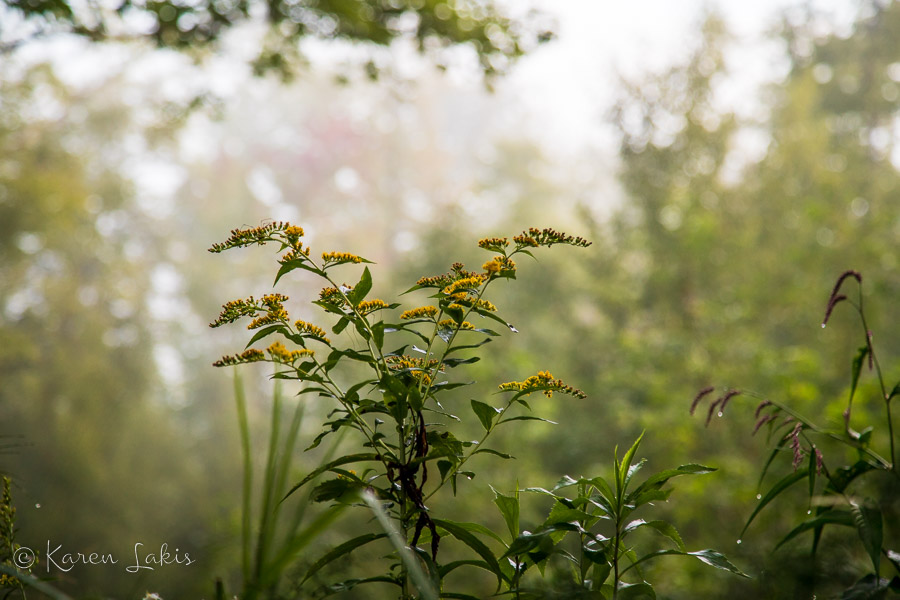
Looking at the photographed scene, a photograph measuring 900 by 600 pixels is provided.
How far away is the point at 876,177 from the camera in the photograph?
8078 mm

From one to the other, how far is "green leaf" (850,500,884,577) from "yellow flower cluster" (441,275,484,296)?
0.56 meters

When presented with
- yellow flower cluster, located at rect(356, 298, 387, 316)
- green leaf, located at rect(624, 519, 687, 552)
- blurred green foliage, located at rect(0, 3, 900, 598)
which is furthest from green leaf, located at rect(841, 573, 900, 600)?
blurred green foliage, located at rect(0, 3, 900, 598)

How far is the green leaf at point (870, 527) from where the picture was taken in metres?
0.77

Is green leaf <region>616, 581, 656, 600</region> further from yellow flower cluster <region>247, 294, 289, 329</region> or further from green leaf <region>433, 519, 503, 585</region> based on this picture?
yellow flower cluster <region>247, 294, 289, 329</region>

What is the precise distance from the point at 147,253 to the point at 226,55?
11256mm

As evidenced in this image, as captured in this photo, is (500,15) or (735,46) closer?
(500,15)

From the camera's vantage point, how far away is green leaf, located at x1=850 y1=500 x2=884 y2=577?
77cm

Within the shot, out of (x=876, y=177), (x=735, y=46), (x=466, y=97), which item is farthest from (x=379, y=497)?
(x=466, y=97)

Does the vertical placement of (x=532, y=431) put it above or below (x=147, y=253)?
below

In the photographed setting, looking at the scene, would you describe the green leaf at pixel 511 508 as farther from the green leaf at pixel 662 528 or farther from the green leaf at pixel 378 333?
the green leaf at pixel 378 333

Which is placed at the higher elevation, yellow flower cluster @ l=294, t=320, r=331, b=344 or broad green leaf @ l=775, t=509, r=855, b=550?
yellow flower cluster @ l=294, t=320, r=331, b=344

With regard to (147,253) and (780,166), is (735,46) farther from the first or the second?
(147,253)

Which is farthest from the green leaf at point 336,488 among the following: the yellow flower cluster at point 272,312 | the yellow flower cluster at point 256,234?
the yellow flower cluster at point 256,234

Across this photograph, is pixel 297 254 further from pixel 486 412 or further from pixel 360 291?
pixel 486 412
